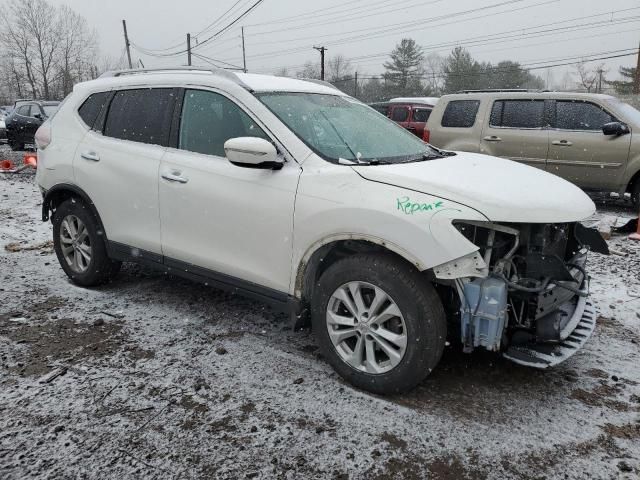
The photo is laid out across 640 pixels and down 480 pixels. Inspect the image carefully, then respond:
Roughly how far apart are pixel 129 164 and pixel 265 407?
219 cm

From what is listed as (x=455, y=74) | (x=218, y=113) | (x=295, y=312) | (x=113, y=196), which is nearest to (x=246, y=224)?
(x=295, y=312)

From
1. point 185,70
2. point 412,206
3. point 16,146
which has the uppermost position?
point 185,70

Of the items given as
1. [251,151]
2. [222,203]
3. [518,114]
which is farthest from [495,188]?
[518,114]

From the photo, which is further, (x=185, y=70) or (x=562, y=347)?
(x=185, y=70)

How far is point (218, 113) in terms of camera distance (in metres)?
3.56

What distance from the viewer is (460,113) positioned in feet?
29.8

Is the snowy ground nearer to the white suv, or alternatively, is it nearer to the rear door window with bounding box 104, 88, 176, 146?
the white suv

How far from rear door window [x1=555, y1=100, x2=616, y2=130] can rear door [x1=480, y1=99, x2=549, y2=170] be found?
22 centimetres

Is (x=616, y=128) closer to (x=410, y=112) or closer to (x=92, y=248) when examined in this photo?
(x=92, y=248)

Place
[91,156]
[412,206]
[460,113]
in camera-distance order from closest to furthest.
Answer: [412,206]
[91,156]
[460,113]

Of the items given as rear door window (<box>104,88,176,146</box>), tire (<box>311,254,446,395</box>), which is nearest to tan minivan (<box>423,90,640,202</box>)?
rear door window (<box>104,88,176,146</box>)

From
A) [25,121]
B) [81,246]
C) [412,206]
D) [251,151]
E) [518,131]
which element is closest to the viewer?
[412,206]

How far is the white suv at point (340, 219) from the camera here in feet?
8.76

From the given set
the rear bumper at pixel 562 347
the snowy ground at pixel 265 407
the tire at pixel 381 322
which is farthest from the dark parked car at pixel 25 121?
the rear bumper at pixel 562 347
